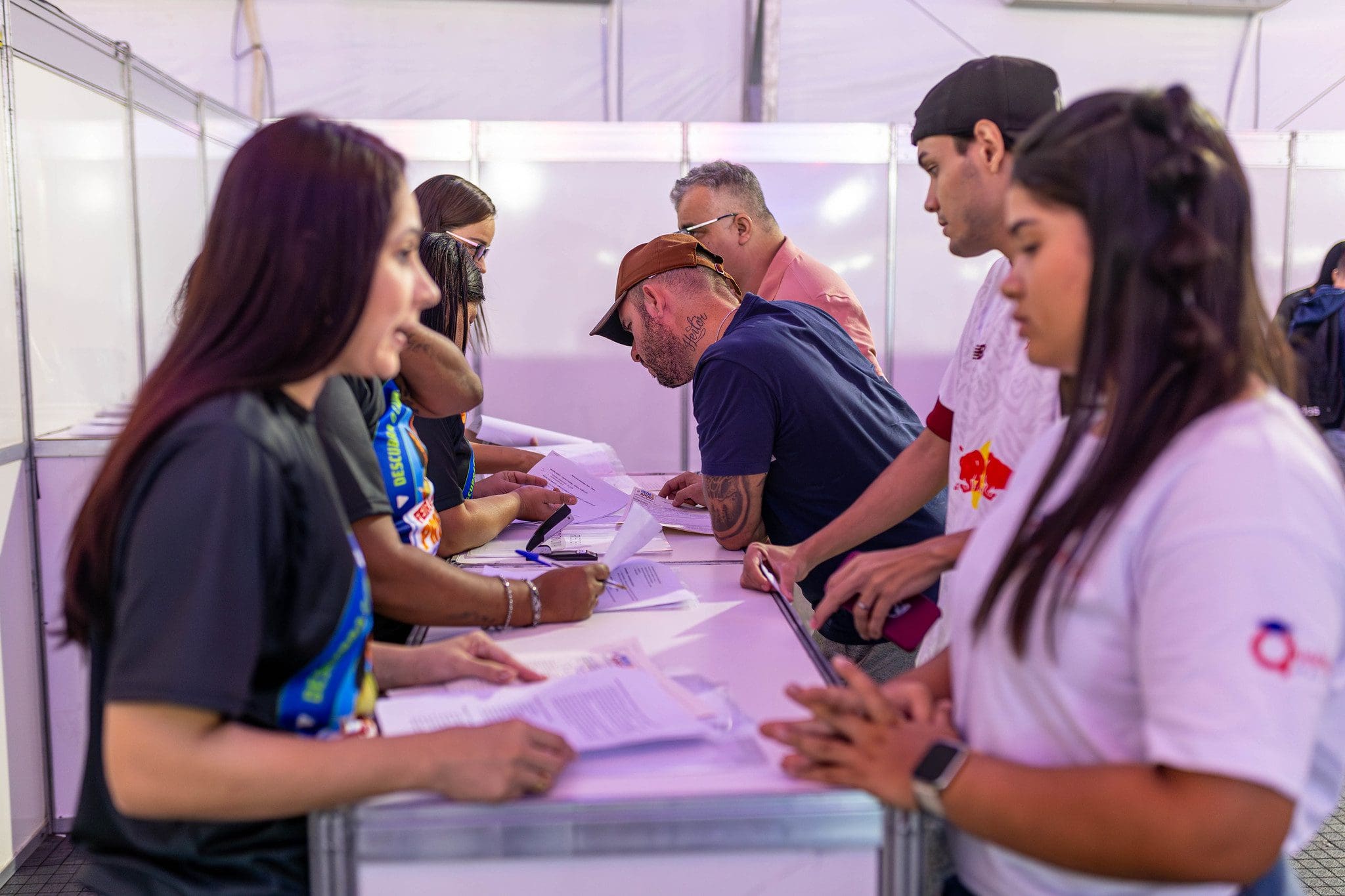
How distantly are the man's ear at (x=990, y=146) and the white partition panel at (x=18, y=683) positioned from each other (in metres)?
2.32

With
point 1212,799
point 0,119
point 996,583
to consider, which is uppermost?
point 0,119

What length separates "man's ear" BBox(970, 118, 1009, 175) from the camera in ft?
5.04

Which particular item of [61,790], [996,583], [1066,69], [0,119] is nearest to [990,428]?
[996,583]

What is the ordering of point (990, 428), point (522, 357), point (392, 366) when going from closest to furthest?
point (392, 366) → point (990, 428) → point (522, 357)

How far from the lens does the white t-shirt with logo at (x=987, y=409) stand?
1436 millimetres

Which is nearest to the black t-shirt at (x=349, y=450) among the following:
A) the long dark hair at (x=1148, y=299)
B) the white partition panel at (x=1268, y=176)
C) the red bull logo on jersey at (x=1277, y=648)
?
the long dark hair at (x=1148, y=299)

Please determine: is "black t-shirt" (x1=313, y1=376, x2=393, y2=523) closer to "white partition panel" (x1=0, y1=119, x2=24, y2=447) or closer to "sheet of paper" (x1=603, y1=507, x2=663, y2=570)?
"sheet of paper" (x1=603, y1=507, x2=663, y2=570)

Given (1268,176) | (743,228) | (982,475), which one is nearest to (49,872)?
(982,475)

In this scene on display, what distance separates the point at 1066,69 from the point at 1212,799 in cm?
643

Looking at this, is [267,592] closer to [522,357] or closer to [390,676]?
[390,676]

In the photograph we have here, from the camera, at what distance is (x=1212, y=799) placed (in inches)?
28.7

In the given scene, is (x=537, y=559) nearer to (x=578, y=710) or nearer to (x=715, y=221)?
(x=578, y=710)

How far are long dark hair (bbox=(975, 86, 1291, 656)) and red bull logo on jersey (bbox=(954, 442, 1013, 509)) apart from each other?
Result: 2.15 feet

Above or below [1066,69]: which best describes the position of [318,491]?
below
